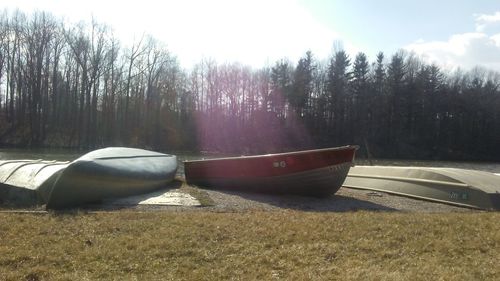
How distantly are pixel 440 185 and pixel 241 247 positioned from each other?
28.8 ft

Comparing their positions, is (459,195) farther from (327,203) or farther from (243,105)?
(243,105)

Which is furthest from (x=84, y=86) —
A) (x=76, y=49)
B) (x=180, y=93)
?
(x=180, y=93)

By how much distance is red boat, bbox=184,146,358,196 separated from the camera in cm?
1242

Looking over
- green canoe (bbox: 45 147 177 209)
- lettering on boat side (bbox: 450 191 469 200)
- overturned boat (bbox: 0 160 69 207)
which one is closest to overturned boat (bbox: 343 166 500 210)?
lettering on boat side (bbox: 450 191 469 200)

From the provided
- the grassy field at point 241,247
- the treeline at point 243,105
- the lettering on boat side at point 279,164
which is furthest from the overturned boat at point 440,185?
the treeline at point 243,105

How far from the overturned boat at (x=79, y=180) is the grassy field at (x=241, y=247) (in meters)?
1.90

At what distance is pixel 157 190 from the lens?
41.0 ft

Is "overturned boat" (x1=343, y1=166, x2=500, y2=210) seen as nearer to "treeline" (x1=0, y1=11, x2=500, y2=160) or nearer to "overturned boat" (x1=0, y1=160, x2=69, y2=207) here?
"overturned boat" (x1=0, y1=160, x2=69, y2=207)

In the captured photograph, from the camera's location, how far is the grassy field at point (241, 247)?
4.48m

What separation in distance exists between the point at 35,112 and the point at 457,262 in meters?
61.5

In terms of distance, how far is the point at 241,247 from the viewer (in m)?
5.40

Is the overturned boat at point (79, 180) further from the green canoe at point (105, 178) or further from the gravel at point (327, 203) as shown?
the gravel at point (327, 203)

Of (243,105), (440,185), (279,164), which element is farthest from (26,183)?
(243,105)

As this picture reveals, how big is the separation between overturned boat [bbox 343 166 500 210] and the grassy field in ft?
15.2
